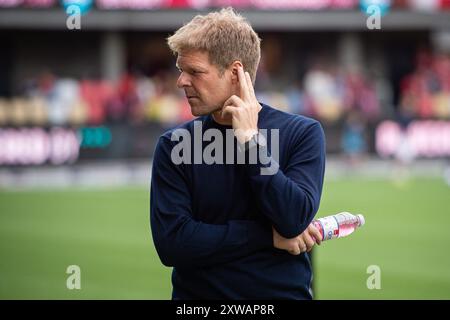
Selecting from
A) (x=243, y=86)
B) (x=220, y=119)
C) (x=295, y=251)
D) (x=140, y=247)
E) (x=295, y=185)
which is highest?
(x=243, y=86)

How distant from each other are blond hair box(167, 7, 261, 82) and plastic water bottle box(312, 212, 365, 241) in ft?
2.47

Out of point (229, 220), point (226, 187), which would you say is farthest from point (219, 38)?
point (229, 220)

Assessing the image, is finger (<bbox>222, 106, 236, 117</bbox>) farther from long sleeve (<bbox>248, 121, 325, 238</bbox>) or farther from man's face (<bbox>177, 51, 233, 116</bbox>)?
long sleeve (<bbox>248, 121, 325, 238</bbox>)

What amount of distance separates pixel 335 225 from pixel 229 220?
0.45m

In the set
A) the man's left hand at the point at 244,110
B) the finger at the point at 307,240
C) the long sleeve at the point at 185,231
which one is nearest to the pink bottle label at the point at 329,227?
the finger at the point at 307,240

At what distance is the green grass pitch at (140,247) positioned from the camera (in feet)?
31.7

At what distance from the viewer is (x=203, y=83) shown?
12.7ft

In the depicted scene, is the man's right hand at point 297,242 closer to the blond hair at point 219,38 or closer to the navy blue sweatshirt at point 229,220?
the navy blue sweatshirt at point 229,220

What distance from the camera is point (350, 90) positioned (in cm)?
2767

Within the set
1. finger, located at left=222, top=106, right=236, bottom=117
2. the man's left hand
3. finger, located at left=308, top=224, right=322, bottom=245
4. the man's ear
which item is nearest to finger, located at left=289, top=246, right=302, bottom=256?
finger, located at left=308, top=224, right=322, bottom=245

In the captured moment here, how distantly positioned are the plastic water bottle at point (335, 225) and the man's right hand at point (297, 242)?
67 millimetres

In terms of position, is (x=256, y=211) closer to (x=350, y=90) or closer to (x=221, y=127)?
(x=221, y=127)

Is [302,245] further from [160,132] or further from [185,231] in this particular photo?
[160,132]
